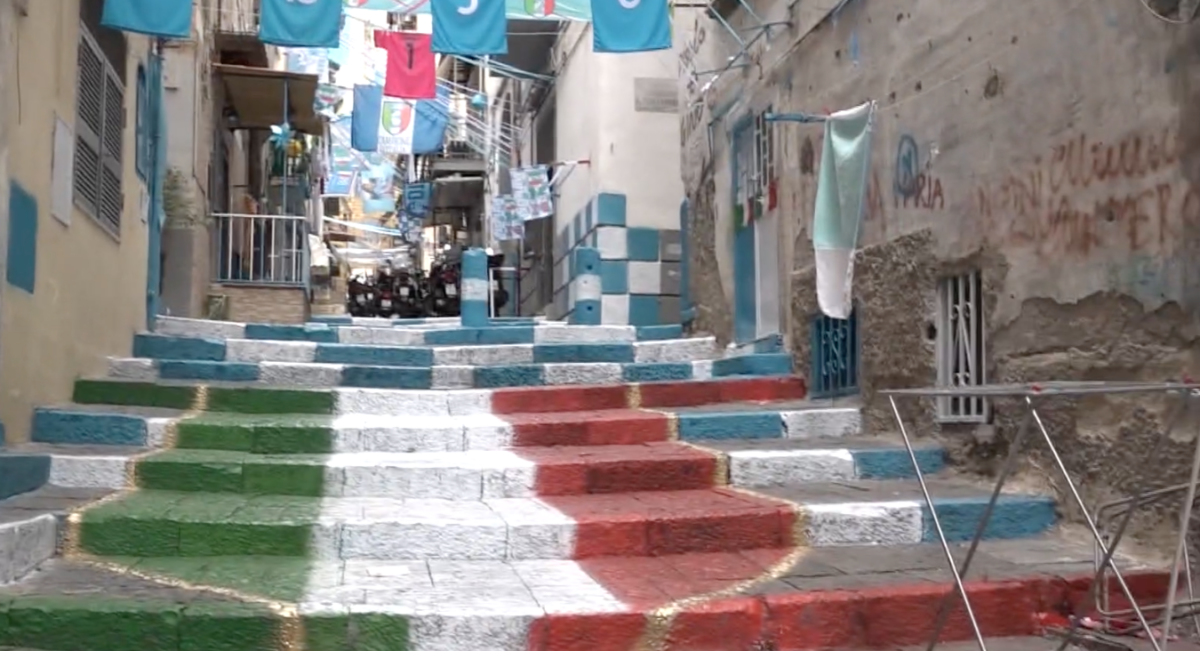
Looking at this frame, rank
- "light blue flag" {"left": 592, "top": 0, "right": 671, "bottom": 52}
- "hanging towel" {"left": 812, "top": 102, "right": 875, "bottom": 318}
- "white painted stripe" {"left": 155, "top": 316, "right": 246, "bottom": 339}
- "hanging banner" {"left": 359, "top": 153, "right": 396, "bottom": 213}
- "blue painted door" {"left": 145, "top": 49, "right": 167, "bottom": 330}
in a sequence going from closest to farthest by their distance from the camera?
1. "hanging towel" {"left": 812, "top": 102, "right": 875, "bottom": 318}
2. "blue painted door" {"left": 145, "top": 49, "right": 167, "bottom": 330}
3. "white painted stripe" {"left": 155, "top": 316, "right": 246, "bottom": 339}
4. "light blue flag" {"left": 592, "top": 0, "right": 671, "bottom": 52}
5. "hanging banner" {"left": 359, "top": 153, "right": 396, "bottom": 213}

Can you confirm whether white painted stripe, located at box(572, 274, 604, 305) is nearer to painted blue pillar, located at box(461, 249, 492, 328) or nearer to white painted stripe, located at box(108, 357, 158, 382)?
painted blue pillar, located at box(461, 249, 492, 328)

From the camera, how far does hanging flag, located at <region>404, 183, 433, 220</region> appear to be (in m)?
29.3

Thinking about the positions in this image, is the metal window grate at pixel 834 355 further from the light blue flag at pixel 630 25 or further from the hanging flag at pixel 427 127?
the hanging flag at pixel 427 127

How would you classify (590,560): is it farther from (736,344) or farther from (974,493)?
(736,344)

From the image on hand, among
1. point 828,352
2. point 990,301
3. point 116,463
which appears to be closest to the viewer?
point 116,463

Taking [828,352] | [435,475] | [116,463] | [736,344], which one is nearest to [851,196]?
[828,352]

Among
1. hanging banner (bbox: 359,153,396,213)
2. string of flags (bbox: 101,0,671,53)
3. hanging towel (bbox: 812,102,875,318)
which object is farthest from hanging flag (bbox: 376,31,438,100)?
hanging banner (bbox: 359,153,396,213)

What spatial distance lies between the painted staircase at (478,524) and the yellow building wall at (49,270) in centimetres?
27

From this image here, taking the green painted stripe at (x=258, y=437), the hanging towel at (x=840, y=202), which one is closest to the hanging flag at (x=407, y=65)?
the hanging towel at (x=840, y=202)

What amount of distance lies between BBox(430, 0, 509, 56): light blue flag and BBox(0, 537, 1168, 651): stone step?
6.16m

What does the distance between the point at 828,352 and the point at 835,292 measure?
0.55 metres

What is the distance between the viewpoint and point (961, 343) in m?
6.51

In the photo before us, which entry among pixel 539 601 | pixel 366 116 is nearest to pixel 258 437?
pixel 539 601

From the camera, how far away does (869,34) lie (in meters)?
7.61
